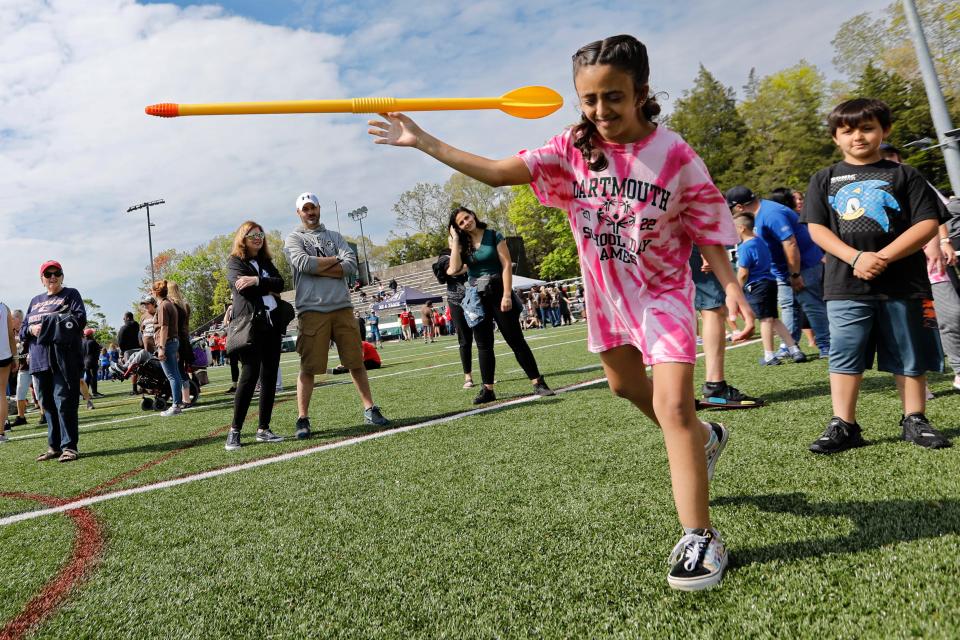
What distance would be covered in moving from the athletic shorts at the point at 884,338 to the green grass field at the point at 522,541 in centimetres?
43

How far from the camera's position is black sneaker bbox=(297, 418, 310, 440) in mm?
5617

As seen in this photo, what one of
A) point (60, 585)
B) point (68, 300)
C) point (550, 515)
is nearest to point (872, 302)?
point (550, 515)

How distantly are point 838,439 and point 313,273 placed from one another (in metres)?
4.17

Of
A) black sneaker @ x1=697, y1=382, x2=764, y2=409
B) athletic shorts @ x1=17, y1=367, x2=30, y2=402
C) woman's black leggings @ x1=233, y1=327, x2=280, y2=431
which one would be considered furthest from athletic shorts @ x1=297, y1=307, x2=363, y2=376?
athletic shorts @ x1=17, y1=367, x2=30, y2=402

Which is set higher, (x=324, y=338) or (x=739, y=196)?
(x=739, y=196)

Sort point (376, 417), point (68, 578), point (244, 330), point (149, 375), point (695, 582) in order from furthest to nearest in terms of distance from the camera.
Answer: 1. point (149, 375)
2. point (376, 417)
3. point (244, 330)
4. point (68, 578)
5. point (695, 582)

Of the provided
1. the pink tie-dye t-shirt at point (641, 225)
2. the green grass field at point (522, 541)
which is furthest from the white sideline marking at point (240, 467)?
the pink tie-dye t-shirt at point (641, 225)

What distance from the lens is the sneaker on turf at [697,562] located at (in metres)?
1.94

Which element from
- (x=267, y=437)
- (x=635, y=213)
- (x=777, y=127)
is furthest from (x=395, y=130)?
(x=777, y=127)

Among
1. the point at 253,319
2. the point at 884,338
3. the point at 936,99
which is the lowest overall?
the point at 884,338

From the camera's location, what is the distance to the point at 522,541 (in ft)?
8.16

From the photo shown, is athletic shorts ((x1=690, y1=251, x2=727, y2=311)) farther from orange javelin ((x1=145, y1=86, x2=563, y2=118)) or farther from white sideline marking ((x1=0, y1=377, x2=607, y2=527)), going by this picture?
orange javelin ((x1=145, y1=86, x2=563, y2=118))

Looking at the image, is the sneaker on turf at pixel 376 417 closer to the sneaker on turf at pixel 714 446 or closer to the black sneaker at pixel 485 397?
the black sneaker at pixel 485 397

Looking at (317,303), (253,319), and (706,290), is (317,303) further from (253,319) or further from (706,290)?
(706,290)
